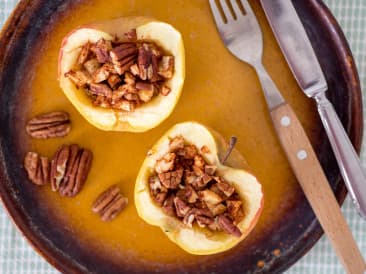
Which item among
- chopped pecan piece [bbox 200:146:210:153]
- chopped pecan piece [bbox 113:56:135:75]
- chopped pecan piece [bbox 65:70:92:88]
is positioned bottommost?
chopped pecan piece [bbox 200:146:210:153]

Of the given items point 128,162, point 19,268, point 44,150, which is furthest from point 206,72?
point 19,268

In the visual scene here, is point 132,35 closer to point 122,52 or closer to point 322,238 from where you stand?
point 122,52

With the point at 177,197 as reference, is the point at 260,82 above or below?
above

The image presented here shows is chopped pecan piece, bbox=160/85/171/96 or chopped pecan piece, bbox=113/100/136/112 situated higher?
chopped pecan piece, bbox=113/100/136/112

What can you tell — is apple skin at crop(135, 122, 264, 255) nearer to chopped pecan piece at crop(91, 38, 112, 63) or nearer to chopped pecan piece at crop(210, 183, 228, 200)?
chopped pecan piece at crop(210, 183, 228, 200)

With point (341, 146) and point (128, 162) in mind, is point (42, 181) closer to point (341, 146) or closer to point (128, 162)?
point (128, 162)

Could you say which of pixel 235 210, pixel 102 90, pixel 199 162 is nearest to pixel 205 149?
pixel 199 162

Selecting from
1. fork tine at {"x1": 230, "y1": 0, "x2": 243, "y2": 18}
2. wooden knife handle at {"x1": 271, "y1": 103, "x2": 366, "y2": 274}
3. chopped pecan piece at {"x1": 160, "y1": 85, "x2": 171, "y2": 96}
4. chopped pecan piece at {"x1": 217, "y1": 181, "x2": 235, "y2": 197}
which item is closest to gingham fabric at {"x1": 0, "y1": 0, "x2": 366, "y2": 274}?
wooden knife handle at {"x1": 271, "y1": 103, "x2": 366, "y2": 274}
